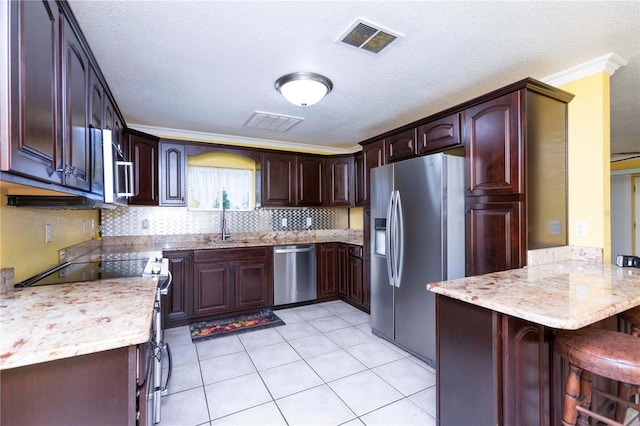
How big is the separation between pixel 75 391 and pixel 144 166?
2.94 meters

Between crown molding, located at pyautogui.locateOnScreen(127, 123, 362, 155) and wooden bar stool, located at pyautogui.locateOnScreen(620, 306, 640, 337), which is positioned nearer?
wooden bar stool, located at pyautogui.locateOnScreen(620, 306, 640, 337)

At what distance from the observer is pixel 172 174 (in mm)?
3631

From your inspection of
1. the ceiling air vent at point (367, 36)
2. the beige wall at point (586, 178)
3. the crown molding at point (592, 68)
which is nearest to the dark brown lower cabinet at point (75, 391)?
the beige wall at point (586, 178)

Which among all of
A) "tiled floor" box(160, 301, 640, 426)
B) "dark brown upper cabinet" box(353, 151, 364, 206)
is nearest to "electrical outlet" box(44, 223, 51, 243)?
"tiled floor" box(160, 301, 640, 426)

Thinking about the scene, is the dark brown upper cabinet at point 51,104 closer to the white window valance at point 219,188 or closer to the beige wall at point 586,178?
the beige wall at point 586,178

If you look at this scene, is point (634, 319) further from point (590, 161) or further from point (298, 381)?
point (298, 381)

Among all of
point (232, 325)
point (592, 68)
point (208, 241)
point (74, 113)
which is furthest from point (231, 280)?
point (592, 68)

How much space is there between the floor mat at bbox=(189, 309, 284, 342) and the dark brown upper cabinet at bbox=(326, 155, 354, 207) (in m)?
1.88

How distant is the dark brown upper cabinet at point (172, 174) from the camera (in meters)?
3.57

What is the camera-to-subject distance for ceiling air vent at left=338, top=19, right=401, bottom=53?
173 cm

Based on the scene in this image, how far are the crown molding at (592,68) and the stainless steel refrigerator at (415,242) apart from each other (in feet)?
3.13

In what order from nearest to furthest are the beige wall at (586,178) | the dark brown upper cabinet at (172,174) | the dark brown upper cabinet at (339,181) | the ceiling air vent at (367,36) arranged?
the ceiling air vent at (367,36), the beige wall at (586,178), the dark brown upper cabinet at (172,174), the dark brown upper cabinet at (339,181)

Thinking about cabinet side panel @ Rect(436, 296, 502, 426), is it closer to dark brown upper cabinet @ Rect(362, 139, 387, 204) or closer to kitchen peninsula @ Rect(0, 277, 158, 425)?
kitchen peninsula @ Rect(0, 277, 158, 425)

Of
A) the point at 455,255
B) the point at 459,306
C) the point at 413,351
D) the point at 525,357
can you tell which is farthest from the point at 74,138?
the point at 413,351
